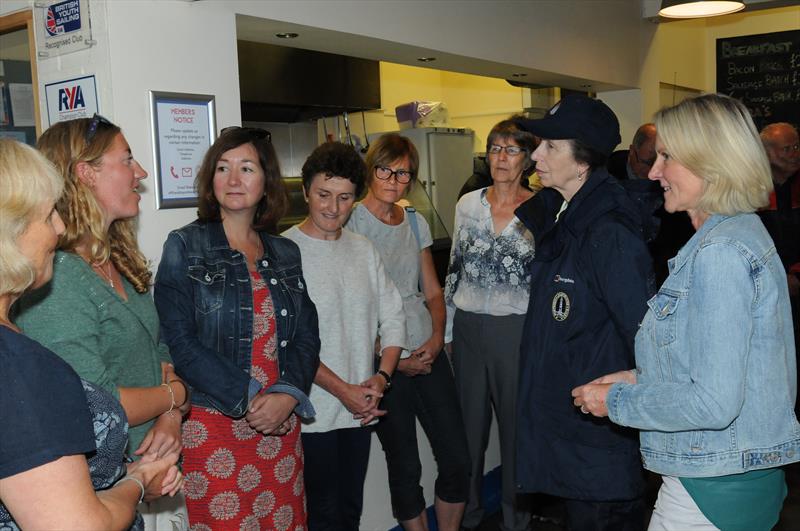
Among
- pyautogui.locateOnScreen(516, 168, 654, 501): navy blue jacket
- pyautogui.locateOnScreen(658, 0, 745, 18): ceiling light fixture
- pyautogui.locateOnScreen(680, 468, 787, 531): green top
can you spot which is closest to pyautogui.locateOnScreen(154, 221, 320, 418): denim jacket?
pyautogui.locateOnScreen(516, 168, 654, 501): navy blue jacket

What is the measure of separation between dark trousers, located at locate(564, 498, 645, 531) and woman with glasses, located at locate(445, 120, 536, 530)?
0.88m

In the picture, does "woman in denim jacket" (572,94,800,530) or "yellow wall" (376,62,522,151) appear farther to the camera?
"yellow wall" (376,62,522,151)

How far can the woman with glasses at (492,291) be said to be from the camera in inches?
116

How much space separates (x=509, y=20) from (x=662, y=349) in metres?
3.15

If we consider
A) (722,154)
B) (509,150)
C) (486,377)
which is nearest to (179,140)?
(509,150)

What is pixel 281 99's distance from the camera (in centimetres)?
511

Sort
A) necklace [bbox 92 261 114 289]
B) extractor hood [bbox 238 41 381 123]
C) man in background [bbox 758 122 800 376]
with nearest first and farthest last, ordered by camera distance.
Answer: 1. necklace [bbox 92 261 114 289]
2. man in background [bbox 758 122 800 376]
3. extractor hood [bbox 238 41 381 123]

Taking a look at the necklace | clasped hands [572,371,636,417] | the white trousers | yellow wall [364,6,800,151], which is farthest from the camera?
yellow wall [364,6,800,151]

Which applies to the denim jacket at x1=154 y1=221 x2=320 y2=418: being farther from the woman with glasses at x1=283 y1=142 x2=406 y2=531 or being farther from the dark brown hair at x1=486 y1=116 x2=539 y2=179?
the dark brown hair at x1=486 y1=116 x2=539 y2=179

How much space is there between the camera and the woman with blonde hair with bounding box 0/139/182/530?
3.21 ft

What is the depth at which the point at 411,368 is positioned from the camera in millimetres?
2865

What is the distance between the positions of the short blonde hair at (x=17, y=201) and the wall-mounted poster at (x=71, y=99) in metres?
1.25

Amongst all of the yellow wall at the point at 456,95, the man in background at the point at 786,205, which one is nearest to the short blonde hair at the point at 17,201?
the man in background at the point at 786,205

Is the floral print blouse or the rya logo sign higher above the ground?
the rya logo sign
